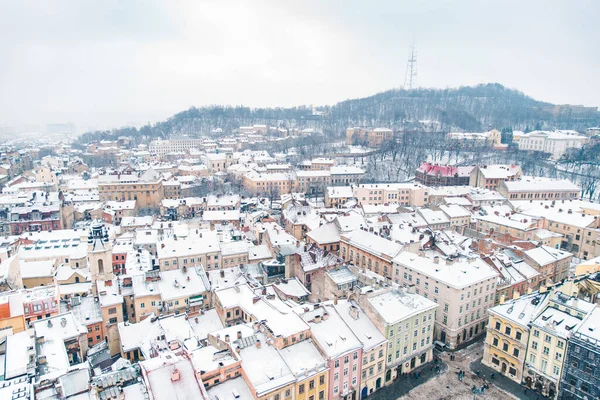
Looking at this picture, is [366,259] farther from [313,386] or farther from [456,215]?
[456,215]

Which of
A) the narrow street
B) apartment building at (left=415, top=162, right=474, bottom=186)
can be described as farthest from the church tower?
apartment building at (left=415, top=162, right=474, bottom=186)

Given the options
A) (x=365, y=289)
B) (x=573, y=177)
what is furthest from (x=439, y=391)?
(x=573, y=177)

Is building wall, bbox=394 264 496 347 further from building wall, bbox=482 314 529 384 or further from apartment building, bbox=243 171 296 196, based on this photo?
apartment building, bbox=243 171 296 196

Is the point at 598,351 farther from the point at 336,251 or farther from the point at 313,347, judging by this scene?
the point at 336,251

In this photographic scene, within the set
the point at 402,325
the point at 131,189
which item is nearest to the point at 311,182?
the point at 131,189

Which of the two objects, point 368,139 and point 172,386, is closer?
point 172,386

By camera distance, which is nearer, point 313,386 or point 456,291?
point 313,386
